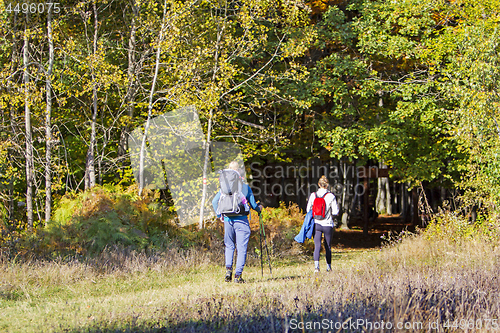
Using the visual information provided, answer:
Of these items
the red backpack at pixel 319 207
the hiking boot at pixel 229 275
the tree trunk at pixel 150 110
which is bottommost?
the hiking boot at pixel 229 275

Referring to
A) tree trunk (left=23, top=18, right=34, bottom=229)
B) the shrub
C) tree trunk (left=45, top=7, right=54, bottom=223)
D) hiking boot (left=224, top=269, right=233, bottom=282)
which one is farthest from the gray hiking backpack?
tree trunk (left=23, top=18, right=34, bottom=229)

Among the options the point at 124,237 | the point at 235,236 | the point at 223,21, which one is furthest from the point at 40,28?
the point at 235,236

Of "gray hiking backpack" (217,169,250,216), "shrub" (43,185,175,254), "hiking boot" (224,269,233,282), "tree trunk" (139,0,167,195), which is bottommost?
"hiking boot" (224,269,233,282)

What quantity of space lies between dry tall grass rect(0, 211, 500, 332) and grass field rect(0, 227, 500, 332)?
0.05ft

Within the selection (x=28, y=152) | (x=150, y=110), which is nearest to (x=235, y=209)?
(x=150, y=110)

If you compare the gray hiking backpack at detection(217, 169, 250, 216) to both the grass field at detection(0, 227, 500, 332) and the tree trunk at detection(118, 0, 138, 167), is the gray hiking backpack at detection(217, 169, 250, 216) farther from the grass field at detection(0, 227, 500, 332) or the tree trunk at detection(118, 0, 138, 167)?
the tree trunk at detection(118, 0, 138, 167)

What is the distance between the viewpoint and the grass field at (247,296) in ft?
16.7

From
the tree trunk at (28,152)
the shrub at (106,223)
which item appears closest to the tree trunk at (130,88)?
the tree trunk at (28,152)

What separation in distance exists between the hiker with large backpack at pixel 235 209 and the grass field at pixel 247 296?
0.56m

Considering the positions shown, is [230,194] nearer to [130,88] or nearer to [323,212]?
[323,212]

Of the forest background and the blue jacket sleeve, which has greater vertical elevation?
the forest background

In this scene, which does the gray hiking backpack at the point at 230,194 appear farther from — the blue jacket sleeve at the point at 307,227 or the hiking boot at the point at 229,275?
the blue jacket sleeve at the point at 307,227

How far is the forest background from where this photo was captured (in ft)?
39.5

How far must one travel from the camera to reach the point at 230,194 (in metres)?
8.03
